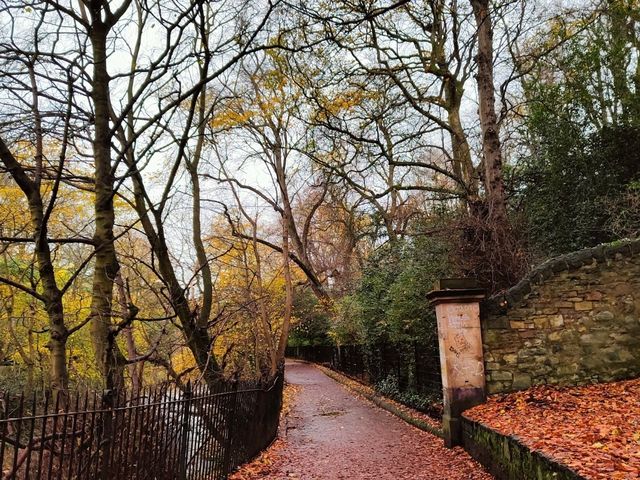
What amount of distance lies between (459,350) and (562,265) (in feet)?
7.26

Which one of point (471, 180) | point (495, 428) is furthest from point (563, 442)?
point (471, 180)

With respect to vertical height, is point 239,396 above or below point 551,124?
below

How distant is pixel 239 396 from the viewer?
23.5 feet

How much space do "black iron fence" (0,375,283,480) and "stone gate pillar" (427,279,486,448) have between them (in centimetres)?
319

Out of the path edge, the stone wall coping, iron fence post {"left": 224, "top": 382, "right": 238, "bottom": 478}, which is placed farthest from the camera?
the path edge

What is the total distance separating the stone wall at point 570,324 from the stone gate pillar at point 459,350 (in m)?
0.23

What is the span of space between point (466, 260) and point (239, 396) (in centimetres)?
540

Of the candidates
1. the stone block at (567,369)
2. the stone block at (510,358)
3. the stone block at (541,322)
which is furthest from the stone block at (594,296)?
the stone block at (510,358)

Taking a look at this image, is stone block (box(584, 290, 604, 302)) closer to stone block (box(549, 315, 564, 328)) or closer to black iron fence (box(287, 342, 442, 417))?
stone block (box(549, 315, 564, 328))

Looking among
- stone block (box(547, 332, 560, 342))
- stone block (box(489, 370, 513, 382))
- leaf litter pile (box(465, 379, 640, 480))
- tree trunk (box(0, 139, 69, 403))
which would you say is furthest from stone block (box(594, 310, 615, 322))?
tree trunk (box(0, 139, 69, 403))

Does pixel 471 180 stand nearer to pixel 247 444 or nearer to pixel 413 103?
pixel 413 103

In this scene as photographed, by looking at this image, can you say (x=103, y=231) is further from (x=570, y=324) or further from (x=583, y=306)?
(x=583, y=306)

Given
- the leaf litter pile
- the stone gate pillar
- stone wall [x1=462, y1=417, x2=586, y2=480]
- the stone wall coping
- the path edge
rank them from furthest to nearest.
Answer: the path edge < the stone wall coping < the stone gate pillar < stone wall [x1=462, y1=417, x2=586, y2=480] < the leaf litter pile

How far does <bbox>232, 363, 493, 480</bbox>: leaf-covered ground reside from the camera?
6.80 metres
